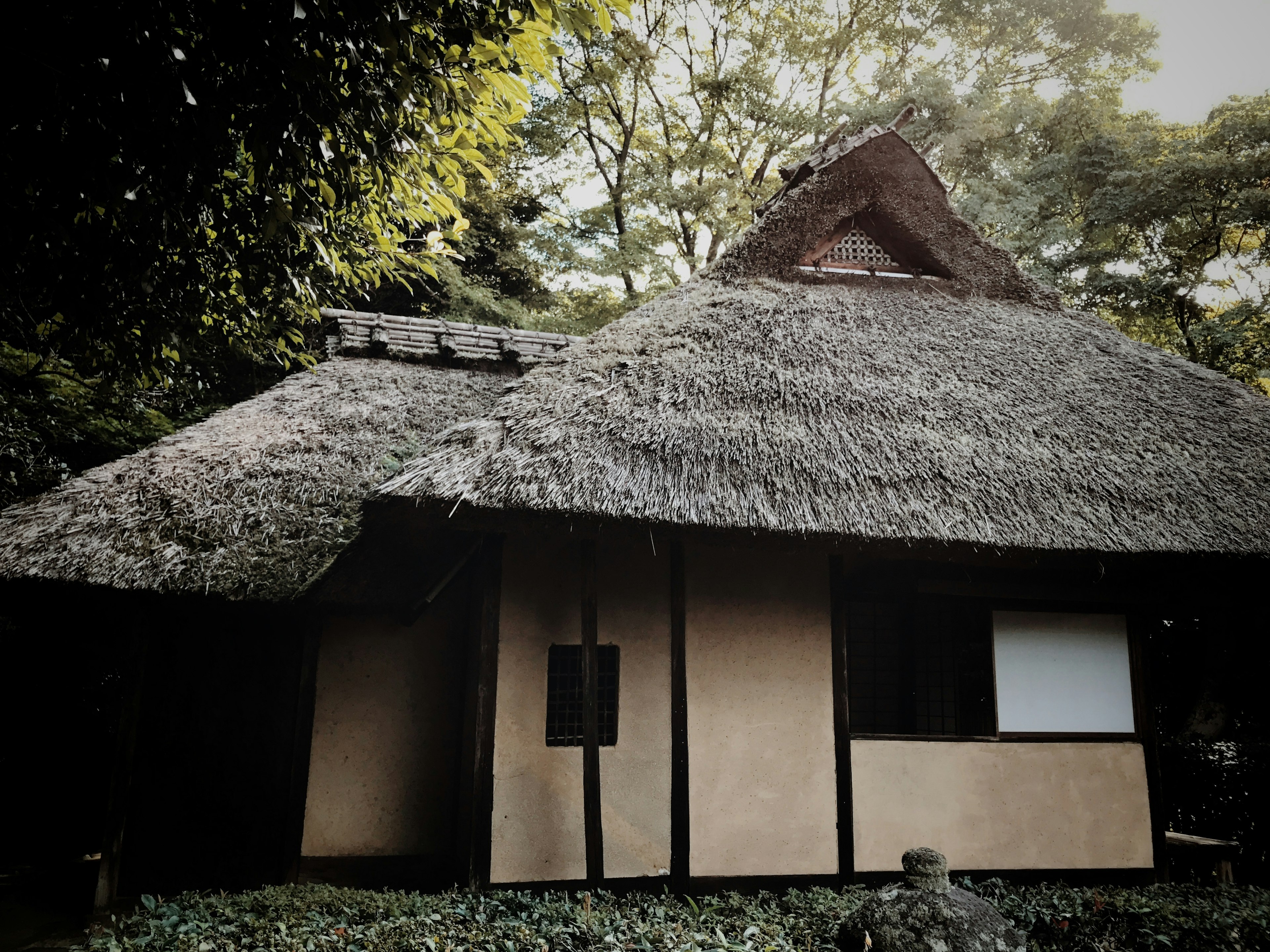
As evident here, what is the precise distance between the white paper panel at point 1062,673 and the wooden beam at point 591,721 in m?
2.93

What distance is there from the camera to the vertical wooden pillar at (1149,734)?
5.31m

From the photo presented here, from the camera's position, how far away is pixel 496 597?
4.89m

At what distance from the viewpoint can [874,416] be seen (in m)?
5.28

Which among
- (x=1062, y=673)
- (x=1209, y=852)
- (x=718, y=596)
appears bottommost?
(x=1209, y=852)

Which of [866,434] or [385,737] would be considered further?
[385,737]

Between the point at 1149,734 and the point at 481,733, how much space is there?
15.9 feet

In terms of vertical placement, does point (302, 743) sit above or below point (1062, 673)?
below

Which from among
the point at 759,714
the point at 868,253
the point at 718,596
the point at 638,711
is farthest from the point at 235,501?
the point at 868,253

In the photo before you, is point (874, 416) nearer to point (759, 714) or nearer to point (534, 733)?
point (759, 714)

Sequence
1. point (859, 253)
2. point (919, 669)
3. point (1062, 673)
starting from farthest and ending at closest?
point (859, 253) → point (919, 669) → point (1062, 673)

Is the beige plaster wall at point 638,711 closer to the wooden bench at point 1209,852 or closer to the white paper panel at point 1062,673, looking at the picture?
the white paper panel at point 1062,673

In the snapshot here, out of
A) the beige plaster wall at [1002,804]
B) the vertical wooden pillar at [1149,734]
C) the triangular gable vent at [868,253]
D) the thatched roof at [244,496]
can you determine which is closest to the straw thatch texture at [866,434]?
the triangular gable vent at [868,253]

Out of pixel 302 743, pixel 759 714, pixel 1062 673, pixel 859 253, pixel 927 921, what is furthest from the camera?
pixel 859 253

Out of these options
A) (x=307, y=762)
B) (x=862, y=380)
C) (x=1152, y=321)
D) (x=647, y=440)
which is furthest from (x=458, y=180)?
(x=1152, y=321)
